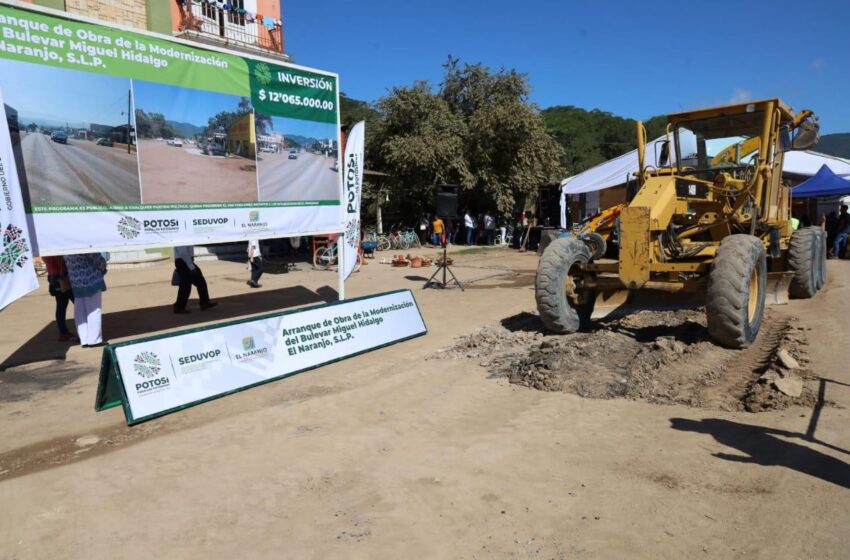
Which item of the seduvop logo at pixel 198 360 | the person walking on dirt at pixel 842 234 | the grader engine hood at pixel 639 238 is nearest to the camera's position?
the seduvop logo at pixel 198 360

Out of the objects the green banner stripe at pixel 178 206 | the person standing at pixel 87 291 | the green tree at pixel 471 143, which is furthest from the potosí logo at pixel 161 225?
the green tree at pixel 471 143

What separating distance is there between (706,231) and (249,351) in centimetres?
644

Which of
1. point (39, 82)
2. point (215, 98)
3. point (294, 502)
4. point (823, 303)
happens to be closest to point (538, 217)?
point (823, 303)

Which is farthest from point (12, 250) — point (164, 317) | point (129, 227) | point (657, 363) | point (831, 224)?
point (831, 224)

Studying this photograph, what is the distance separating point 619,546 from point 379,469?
1.75 meters

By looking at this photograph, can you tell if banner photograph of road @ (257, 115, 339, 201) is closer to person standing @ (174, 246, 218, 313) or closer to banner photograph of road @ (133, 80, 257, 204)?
banner photograph of road @ (133, 80, 257, 204)

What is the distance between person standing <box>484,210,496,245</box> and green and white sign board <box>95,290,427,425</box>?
18307mm

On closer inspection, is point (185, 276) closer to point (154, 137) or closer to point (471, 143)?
point (154, 137)

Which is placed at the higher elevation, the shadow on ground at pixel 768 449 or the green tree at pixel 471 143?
the green tree at pixel 471 143

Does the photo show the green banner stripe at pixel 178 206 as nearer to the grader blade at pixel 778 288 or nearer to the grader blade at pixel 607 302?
the grader blade at pixel 607 302

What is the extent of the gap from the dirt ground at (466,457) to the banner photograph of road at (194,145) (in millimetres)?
2550

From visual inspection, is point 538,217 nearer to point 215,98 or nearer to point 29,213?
point 215,98

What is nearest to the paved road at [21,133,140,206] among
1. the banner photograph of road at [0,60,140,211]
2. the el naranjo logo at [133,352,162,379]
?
the banner photograph of road at [0,60,140,211]

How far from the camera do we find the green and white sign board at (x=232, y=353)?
541 centimetres
